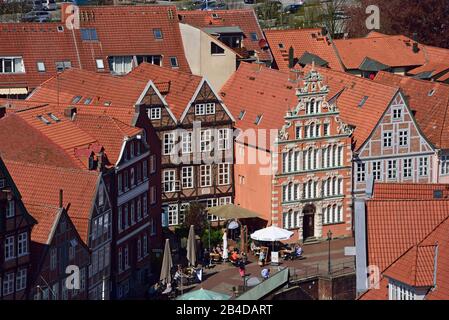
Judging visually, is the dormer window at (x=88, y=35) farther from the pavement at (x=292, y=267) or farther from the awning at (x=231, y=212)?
the pavement at (x=292, y=267)

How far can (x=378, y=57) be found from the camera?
99.4 meters

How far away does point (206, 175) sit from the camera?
7775cm

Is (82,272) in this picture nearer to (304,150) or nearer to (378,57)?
(304,150)

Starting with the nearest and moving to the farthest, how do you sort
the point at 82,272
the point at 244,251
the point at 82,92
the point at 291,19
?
the point at 82,272
the point at 244,251
the point at 82,92
the point at 291,19

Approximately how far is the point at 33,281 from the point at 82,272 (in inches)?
164

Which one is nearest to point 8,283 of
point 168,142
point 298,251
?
point 298,251

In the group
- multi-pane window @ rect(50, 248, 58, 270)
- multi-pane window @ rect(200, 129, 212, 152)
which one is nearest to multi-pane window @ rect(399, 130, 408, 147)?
multi-pane window @ rect(200, 129, 212, 152)

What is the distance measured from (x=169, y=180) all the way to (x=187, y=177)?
103 cm

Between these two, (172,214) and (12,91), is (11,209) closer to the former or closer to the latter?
(172,214)

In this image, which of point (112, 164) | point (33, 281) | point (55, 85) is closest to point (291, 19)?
point (55, 85)

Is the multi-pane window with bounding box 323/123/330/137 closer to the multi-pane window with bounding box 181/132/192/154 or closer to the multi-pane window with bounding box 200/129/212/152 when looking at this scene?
the multi-pane window with bounding box 200/129/212/152

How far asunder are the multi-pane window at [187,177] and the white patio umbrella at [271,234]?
17.5 feet

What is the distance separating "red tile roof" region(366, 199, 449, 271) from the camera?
162ft
